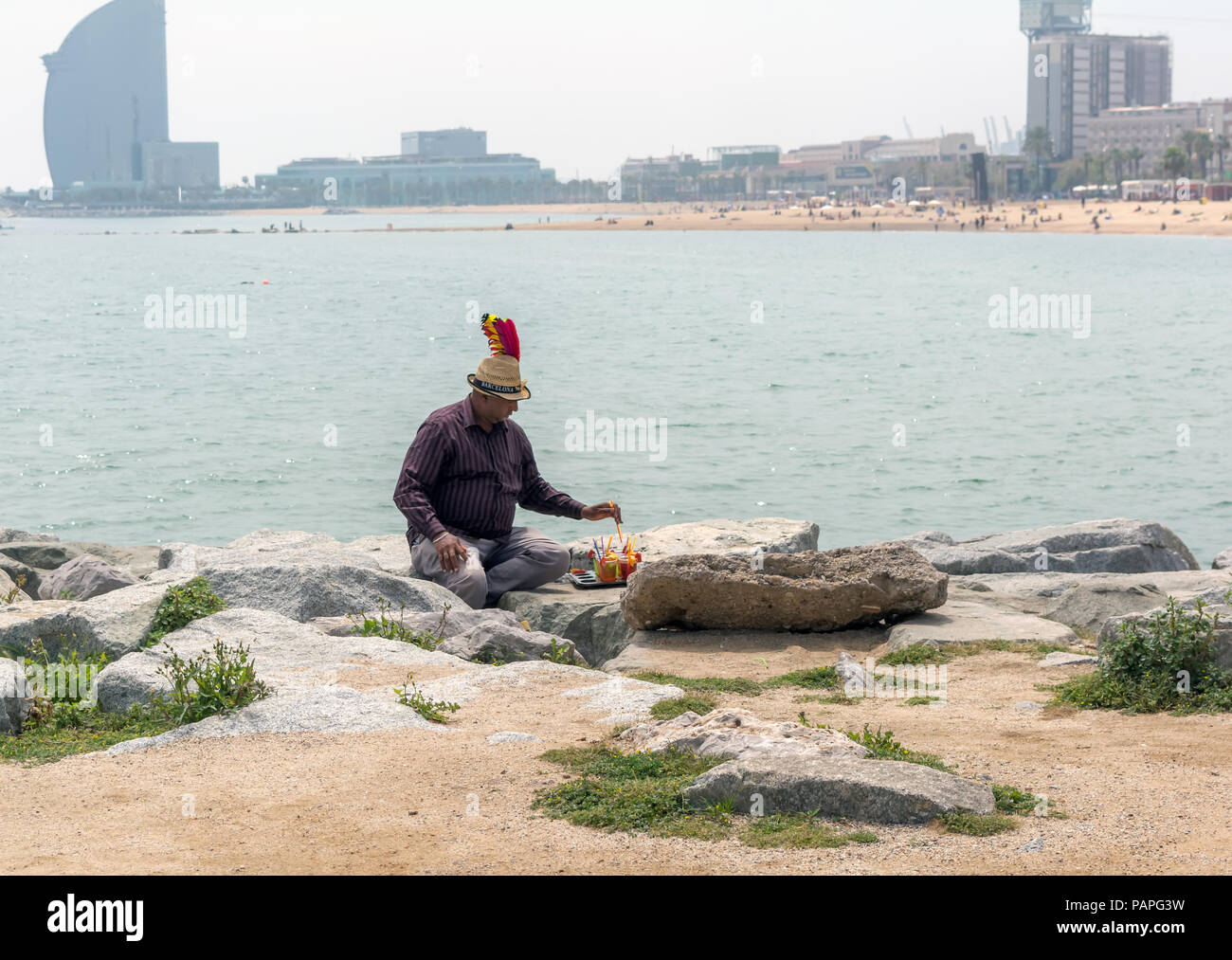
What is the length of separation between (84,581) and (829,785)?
7813mm

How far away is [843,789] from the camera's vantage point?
5.72 meters

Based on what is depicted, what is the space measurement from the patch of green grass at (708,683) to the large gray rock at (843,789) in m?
2.24

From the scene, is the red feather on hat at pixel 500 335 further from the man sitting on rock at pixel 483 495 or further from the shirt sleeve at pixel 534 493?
the shirt sleeve at pixel 534 493

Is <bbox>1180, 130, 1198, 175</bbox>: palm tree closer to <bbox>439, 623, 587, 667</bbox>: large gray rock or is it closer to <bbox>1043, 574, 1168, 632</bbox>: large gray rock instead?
<bbox>1043, 574, 1168, 632</bbox>: large gray rock

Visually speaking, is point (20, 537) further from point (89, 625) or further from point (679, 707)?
point (679, 707)

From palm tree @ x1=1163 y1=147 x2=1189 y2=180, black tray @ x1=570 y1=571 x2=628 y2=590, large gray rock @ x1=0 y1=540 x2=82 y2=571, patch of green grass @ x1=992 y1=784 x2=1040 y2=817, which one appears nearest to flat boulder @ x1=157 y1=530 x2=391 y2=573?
black tray @ x1=570 y1=571 x2=628 y2=590

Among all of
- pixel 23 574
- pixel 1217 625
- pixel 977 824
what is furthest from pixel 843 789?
pixel 23 574

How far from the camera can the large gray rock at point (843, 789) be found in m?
5.66

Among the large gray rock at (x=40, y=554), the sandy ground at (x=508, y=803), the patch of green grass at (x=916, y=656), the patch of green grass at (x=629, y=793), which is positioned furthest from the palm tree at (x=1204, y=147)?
the patch of green grass at (x=629, y=793)

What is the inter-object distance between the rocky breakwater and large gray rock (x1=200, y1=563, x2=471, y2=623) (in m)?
4.04

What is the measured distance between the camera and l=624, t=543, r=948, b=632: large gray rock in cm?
982

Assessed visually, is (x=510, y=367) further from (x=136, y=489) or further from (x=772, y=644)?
(x=136, y=489)

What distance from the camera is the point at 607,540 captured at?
40.0 feet

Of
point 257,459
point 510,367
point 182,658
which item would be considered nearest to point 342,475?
point 257,459
